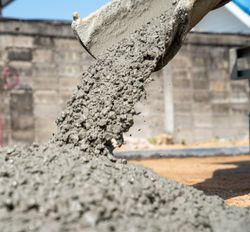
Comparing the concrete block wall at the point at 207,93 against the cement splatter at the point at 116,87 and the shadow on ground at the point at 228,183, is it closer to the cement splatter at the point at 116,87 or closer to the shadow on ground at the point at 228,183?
the shadow on ground at the point at 228,183

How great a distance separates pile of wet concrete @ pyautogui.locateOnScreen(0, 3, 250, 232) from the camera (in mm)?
2252

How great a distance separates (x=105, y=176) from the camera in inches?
103

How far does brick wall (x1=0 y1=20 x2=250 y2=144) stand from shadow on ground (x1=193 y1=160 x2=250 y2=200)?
4.68 m

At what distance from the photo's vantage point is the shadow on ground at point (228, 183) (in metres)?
4.04

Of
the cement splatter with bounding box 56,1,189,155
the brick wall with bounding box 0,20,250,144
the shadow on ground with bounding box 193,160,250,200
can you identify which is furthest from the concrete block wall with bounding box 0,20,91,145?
the cement splatter with bounding box 56,1,189,155

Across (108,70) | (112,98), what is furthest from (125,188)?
(108,70)

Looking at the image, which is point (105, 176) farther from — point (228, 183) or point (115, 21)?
point (228, 183)

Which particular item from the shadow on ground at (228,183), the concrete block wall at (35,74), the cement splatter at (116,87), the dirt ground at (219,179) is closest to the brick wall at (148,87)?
the concrete block wall at (35,74)

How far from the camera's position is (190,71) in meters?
12.0

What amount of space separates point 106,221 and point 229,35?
10884 millimetres

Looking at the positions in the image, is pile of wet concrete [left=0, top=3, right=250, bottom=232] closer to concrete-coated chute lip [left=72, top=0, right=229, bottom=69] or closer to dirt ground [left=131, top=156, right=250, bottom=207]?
concrete-coated chute lip [left=72, top=0, right=229, bottom=69]

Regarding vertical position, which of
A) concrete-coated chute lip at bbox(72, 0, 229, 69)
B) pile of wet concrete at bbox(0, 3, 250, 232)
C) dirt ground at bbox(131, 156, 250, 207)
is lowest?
dirt ground at bbox(131, 156, 250, 207)

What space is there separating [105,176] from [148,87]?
8496 mm

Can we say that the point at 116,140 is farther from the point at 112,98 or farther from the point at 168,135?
the point at 168,135
